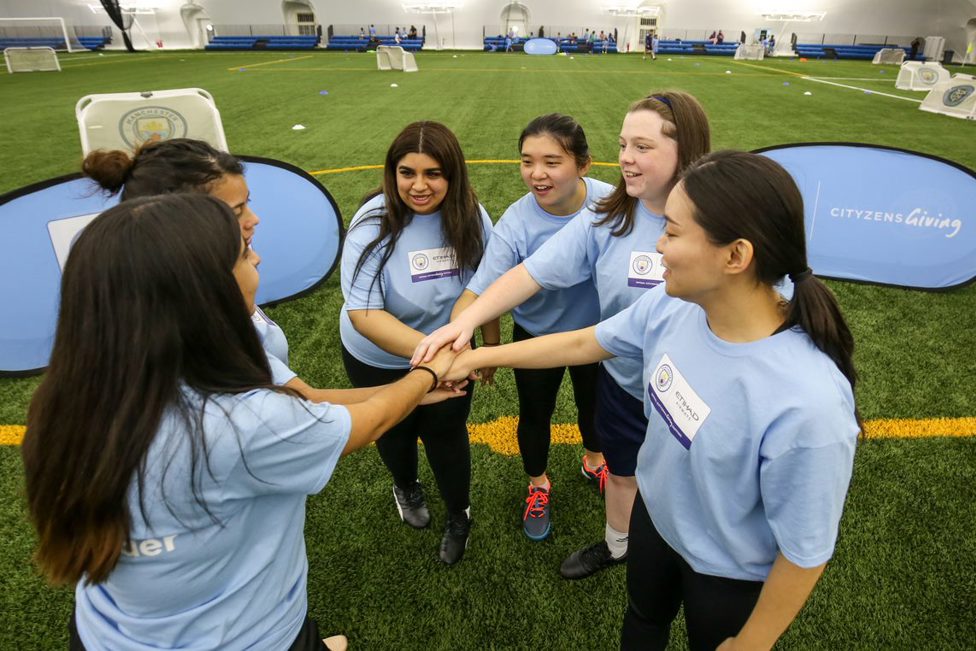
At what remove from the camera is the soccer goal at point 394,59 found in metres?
22.1

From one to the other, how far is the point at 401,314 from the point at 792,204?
1.52 metres

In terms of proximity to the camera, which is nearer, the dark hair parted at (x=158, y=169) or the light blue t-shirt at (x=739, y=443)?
the light blue t-shirt at (x=739, y=443)

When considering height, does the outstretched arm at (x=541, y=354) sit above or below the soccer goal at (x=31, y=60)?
below

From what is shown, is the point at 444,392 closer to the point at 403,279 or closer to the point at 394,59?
the point at 403,279

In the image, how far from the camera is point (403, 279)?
2.20 m

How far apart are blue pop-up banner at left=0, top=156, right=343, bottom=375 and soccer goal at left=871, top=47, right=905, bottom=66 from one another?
3689 centimetres

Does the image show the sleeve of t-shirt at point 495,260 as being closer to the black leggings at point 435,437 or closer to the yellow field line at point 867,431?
the black leggings at point 435,437

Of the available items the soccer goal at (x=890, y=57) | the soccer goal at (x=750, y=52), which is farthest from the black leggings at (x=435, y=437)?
the soccer goal at (x=890, y=57)

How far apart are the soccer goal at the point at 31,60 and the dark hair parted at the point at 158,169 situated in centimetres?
2668

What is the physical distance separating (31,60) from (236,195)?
27592mm

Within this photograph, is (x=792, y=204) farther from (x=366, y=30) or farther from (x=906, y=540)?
(x=366, y=30)

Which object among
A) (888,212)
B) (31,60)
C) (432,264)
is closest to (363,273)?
(432,264)

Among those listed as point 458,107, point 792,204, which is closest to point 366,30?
point 458,107

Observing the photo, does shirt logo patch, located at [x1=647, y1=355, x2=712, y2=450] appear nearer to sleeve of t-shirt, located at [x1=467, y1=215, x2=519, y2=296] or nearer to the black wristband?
the black wristband
